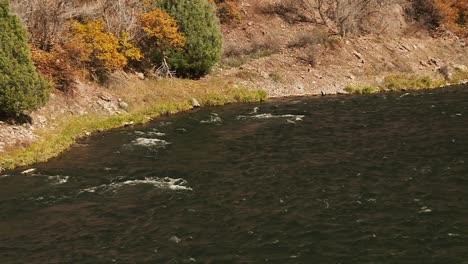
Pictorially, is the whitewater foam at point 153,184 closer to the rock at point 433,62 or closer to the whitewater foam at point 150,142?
the whitewater foam at point 150,142

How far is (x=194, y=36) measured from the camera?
2240 inches

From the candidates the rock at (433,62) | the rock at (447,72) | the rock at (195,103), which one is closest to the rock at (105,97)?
the rock at (195,103)

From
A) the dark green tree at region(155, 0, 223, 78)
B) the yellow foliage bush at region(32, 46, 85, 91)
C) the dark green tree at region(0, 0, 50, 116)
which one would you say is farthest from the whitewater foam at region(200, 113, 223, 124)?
the dark green tree at region(0, 0, 50, 116)

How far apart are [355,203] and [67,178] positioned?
17.2 metres

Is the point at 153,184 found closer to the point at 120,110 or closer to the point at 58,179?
the point at 58,179

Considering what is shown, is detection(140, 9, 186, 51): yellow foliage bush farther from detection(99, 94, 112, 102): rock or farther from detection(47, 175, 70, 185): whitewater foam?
detection(47, 175, 70, 185): whitewater foam

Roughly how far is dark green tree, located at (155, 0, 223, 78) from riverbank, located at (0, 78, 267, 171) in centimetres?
212

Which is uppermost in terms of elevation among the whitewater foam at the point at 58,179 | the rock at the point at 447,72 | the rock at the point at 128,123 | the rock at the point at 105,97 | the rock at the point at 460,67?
the rock at the point at 460,67

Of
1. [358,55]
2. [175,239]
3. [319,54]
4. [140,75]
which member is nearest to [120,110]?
[140,75]

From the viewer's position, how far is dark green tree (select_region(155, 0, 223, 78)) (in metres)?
57.0

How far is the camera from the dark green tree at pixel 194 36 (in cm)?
5700

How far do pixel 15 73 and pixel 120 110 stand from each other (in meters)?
12.0

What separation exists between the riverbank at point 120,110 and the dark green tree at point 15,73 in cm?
248

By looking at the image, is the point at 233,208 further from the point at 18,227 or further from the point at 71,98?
the point at 71,98
